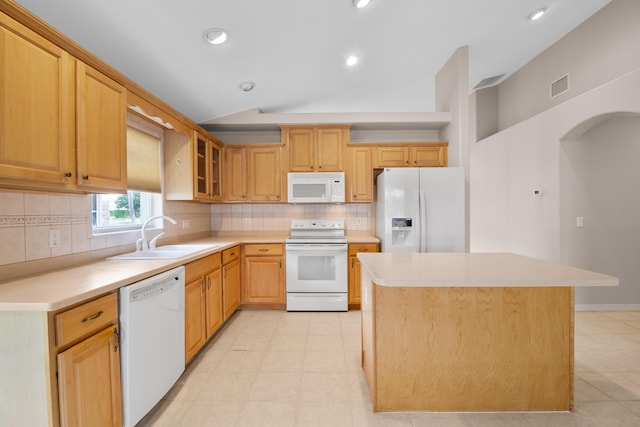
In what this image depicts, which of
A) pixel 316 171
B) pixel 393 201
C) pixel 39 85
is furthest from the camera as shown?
pixel 316 171

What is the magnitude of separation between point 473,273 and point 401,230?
1.81 m

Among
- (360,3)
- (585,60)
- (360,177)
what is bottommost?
(360,177)

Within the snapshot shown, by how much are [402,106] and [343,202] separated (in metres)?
2.34

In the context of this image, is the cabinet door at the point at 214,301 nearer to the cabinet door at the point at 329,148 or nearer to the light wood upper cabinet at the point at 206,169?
the light wood upper cabinet at the point at 206,169

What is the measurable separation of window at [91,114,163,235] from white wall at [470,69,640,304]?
4.39m

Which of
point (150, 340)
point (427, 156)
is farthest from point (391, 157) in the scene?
point (150, 340)

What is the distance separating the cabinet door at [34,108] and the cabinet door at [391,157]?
10.0ft

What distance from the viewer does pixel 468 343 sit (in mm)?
1666

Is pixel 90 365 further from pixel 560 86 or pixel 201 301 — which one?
pixel 560 86

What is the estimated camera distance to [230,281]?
10.1 ft

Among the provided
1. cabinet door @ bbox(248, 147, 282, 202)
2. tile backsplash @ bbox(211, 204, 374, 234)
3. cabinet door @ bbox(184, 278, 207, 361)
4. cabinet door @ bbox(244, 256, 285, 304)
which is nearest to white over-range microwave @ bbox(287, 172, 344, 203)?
cabinet door @ bbox(248, 147, 282, 202)

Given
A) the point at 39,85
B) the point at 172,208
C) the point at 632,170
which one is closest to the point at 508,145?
the point at 632,170

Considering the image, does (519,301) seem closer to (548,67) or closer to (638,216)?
(638,216)

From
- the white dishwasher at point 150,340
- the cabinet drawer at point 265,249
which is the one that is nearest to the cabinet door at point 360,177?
the cabinet drawer at point 265,249
